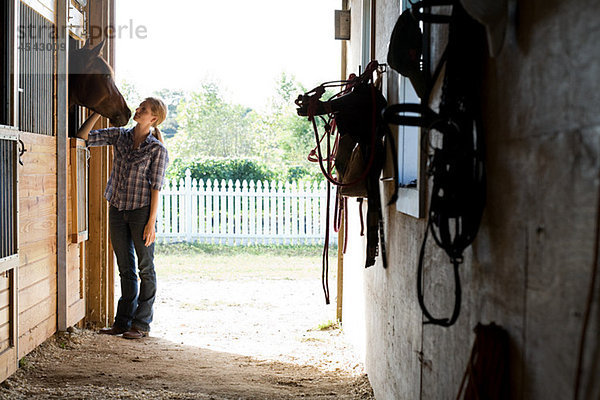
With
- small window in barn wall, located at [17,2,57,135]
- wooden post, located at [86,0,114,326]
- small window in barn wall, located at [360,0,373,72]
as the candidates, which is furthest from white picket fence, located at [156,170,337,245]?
small window in barn wall, located at [17,2,57,135]

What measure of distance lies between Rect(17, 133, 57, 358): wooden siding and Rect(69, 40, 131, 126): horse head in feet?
1.75

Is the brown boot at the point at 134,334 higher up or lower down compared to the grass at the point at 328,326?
higher up

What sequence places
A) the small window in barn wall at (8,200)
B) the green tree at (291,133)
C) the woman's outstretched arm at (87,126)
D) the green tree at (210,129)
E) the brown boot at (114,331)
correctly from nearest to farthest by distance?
the small window in barn wall at (8,200)
the woman's outstretched arm at (87,126)
the brown boot at (114,331)
the green tree at (291,133)
the green tree at (210,129)

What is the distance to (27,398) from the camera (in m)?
3.04

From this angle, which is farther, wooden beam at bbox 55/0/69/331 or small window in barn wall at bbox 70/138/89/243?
small window in barn wall at bbox 70/138/89/243

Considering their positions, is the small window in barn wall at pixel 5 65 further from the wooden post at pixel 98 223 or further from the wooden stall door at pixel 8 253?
the wooden post at pixel 98 223

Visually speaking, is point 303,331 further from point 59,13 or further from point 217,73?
point 217,73

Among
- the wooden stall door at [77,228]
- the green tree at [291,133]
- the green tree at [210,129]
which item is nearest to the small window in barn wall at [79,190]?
the wooden stall door at [77,228]

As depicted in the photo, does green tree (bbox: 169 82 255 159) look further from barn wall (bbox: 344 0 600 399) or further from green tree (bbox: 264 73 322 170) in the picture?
barn wall (bbox: 344 0 600 399)

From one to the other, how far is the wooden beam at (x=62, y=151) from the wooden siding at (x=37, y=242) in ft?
0.17

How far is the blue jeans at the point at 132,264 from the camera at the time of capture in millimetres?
4480

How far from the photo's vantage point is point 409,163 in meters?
2.64

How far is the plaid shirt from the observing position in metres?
4.42

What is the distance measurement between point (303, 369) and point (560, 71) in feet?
10.5
